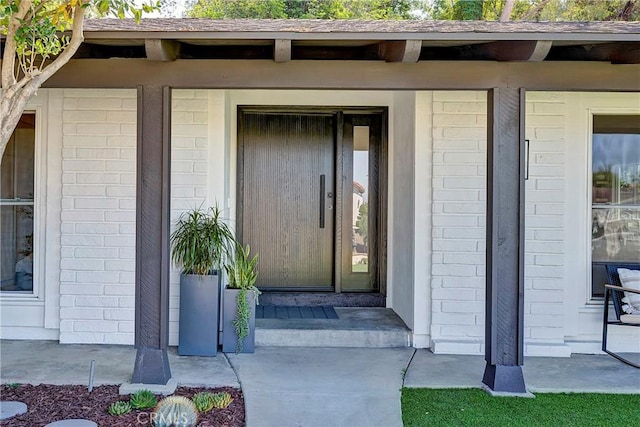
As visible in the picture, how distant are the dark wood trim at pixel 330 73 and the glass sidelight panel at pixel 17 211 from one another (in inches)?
69.1

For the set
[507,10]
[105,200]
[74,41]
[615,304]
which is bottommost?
[615,304]

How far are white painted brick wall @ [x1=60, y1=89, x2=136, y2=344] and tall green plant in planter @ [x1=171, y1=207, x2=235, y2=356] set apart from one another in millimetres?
580

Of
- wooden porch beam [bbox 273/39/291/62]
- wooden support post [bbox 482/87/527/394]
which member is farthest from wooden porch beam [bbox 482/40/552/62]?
wooden porch beam [bbox 273/39/291/62]

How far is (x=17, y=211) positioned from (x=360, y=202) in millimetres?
3366

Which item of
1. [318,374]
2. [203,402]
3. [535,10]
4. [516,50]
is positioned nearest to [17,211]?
[203,402]

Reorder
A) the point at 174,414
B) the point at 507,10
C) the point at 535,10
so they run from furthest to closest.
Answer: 1. the point at 535,10
2. the point at 507,10
3. the point at 174,414

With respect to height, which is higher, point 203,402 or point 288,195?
point 288,195

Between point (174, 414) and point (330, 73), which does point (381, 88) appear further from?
point (174, 414)

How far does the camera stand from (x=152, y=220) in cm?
346

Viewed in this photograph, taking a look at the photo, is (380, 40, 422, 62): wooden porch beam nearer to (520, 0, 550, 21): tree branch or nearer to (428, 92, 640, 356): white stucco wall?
(428, 92, 640, 356): white stucco wall

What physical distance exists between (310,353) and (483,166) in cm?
219

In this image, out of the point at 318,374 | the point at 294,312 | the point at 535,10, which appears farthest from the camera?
the point at 535,10

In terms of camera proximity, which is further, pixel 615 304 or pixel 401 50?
pixel 615 304

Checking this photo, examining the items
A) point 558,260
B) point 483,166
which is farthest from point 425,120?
point 558,260
